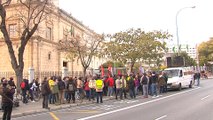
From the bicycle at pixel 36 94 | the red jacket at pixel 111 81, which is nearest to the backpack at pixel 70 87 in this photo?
the bicycle at pixel 36 94

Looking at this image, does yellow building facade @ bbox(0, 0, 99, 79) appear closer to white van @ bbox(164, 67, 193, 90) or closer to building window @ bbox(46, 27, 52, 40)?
building window @ bbox(46, 27, 52, 40)

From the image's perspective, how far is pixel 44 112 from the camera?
1694cm

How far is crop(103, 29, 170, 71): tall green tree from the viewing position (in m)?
33.2

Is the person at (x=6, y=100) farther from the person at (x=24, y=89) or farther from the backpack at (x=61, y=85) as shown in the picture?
the person at (x=24, y=89)

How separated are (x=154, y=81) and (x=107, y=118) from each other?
1233 cm

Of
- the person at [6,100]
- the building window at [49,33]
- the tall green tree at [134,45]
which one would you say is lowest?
the person at [6,100]

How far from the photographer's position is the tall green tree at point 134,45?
109 feet

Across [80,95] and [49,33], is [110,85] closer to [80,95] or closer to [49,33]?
[80,95]

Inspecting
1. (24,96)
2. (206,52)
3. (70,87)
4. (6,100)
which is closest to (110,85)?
(70,87)

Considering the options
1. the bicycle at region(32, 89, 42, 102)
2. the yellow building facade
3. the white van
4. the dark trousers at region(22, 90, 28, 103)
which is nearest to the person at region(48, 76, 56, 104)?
the dark trousers at region(22, 90, 28, 103)

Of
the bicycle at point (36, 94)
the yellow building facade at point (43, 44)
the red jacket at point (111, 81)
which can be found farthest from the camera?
the yellow building facade at point (43, 44)

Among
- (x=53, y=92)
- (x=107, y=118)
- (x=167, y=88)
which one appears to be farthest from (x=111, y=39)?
(x=107, y=118)

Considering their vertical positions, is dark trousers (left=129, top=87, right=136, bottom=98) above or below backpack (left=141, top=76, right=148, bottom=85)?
below

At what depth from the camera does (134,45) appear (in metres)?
33.8
